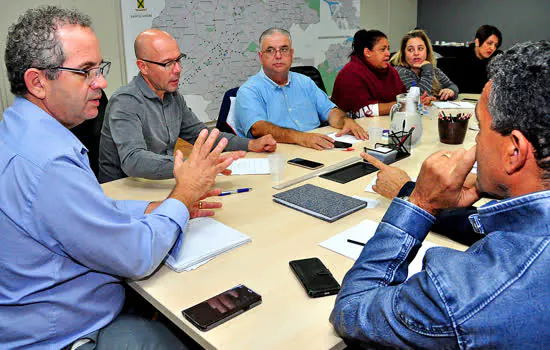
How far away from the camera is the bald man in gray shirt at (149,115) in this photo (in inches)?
78.0

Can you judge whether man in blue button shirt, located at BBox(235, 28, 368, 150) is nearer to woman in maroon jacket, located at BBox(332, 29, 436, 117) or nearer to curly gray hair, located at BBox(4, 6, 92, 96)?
woman in maroon jacket, located at BBox(332, 29, 436, 117)

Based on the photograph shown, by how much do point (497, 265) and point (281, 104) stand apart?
8.34 feet

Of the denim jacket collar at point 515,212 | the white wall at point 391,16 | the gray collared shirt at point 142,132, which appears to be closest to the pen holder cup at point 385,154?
the gray collared shirt at point 142,132

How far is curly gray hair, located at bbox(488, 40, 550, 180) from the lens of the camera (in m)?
0.70

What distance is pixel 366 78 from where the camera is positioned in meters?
3.44

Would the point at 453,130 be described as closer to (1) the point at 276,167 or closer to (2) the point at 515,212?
(1) the point at 276,167

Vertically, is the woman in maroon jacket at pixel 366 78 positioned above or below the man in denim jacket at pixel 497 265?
above

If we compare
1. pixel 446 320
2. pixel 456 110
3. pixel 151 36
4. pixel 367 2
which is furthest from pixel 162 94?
pixel 367 2

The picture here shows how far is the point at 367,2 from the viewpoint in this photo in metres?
5.52

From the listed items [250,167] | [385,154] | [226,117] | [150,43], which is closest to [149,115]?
[150,43]

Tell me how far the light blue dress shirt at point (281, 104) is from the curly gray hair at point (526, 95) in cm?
214

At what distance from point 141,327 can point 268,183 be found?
2.57 feet

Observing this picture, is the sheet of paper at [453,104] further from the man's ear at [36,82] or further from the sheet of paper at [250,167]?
the man's ear at [36,82]

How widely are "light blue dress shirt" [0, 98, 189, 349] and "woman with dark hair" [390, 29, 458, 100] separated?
325cm
